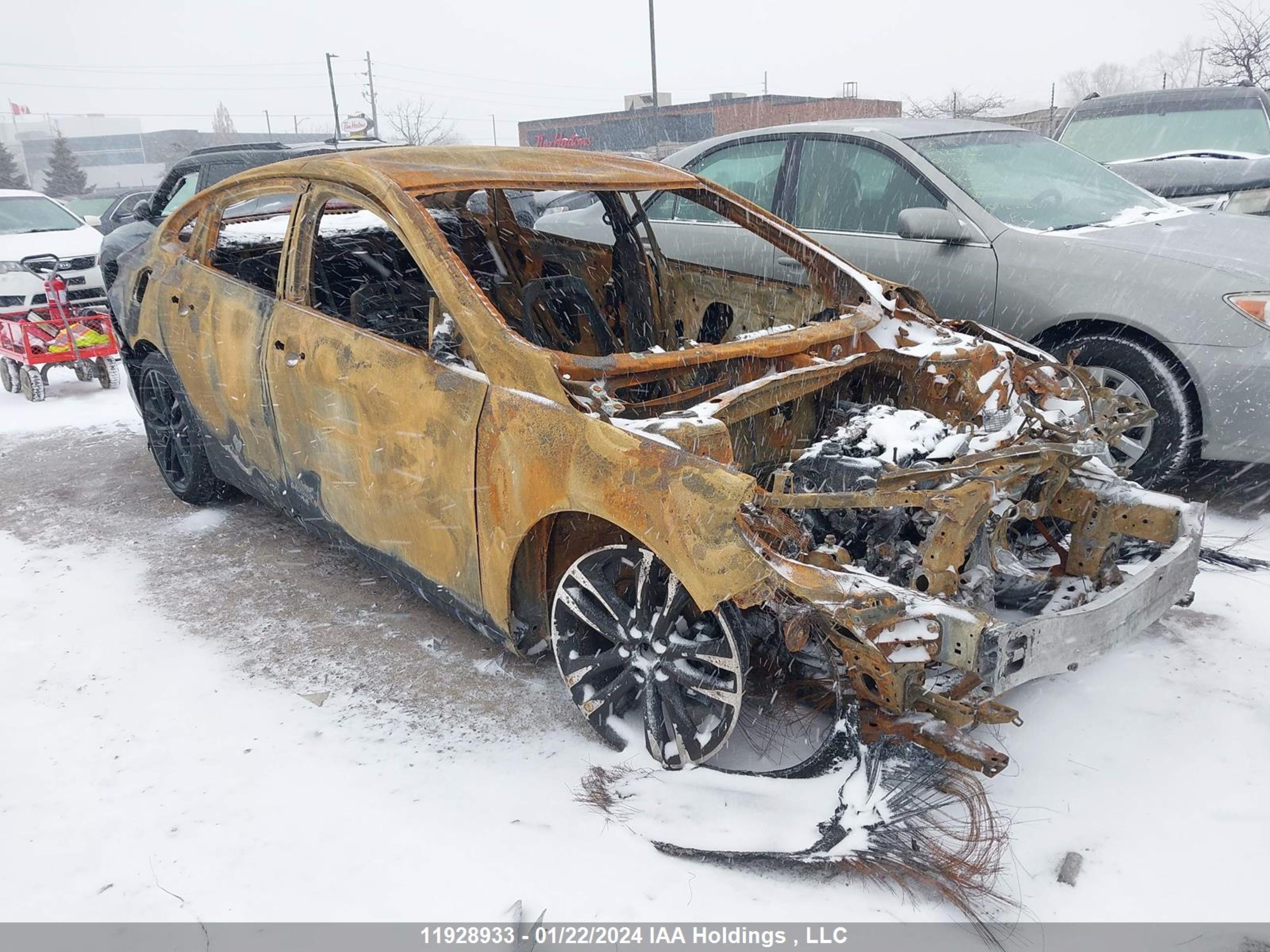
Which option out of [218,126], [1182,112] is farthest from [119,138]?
[1182,112]

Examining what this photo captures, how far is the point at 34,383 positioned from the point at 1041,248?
737 cm

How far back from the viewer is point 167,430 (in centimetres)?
475

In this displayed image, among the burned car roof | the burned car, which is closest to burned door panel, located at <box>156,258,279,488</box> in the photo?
the burned car

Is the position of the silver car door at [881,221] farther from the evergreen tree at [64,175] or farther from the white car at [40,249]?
the evergreen tree at [64,175]

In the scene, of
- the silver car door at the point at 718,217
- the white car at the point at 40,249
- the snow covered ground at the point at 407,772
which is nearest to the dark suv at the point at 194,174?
the white car at the point at 40,249

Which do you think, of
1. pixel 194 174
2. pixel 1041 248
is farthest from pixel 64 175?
pixel 1041 248

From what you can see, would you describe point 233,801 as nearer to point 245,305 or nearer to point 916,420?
point 245,305

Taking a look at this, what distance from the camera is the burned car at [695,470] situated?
7.93ft

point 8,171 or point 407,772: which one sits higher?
point 8,171

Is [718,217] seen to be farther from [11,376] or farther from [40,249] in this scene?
[40,249]

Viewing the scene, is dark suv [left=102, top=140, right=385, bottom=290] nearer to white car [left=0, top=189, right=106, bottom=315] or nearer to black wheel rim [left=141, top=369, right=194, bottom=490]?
white car [left=0, top=189, right=106, bottom=315]

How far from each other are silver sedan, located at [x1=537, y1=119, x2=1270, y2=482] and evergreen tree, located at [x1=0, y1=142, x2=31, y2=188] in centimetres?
5480

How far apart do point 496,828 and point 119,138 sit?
105 metres

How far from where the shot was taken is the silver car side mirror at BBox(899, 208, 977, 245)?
4.59 metres
